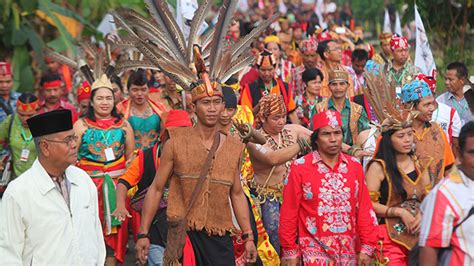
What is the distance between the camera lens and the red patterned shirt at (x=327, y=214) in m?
8.50

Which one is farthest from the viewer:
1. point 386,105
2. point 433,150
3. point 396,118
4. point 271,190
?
point 271,190

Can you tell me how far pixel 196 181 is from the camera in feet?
26.6

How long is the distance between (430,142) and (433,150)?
104 mm

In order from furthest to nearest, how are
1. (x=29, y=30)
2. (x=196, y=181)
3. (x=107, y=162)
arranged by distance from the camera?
(x=29, y=30), (x=107, y=162), (x=196, y=181)

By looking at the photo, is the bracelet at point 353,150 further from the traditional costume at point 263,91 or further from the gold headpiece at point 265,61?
the gold headpiece at point 265,61

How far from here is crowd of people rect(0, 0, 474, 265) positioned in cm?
668

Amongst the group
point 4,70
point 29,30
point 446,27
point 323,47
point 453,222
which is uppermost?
point 446,27

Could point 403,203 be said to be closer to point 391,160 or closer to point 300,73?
point 391,160

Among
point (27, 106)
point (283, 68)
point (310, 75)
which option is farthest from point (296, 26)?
point (27, 106)

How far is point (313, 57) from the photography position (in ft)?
55.0

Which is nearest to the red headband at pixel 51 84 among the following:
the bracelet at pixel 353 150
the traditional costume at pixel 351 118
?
the traditional costume at pixel 351 118

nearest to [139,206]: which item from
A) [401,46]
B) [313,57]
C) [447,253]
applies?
[447,253]

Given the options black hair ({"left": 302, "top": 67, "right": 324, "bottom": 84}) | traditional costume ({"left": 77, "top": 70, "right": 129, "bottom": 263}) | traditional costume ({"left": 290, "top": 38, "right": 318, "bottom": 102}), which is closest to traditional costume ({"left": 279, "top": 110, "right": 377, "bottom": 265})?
traditional costume ({"left": 77, "top": 70, "right": 129, "bottom": 263})

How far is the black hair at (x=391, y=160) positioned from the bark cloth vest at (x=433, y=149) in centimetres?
40
